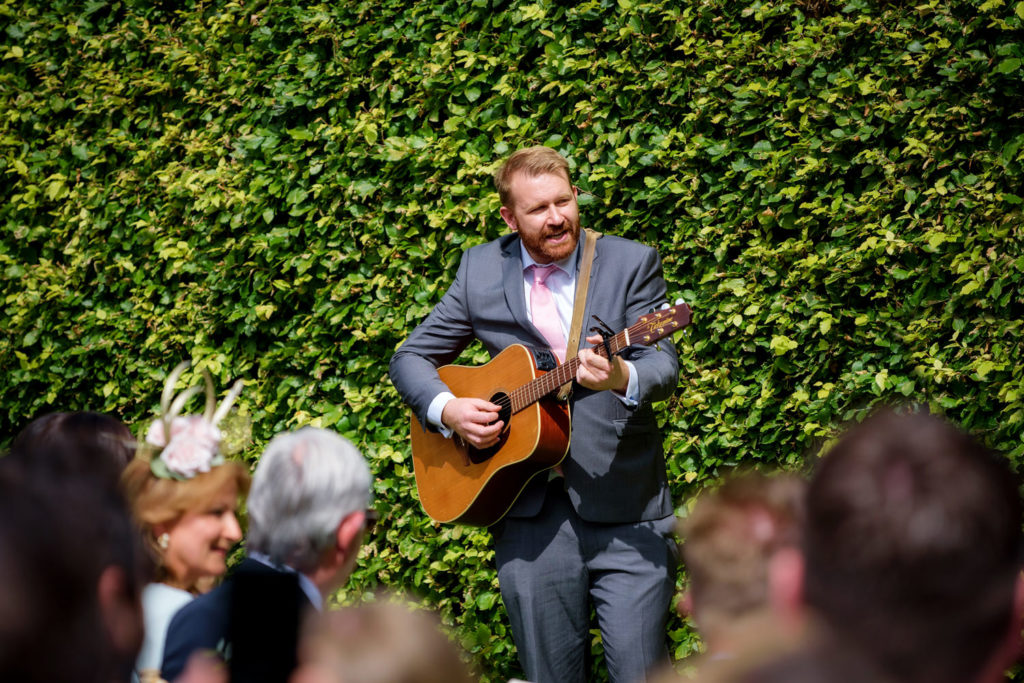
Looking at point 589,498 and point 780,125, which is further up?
point 780,125

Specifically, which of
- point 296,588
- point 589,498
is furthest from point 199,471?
point 589,498

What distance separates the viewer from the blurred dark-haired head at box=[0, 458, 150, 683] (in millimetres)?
1385

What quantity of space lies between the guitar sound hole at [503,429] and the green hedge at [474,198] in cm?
86

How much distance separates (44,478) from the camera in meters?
1.57

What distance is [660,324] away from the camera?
326cm

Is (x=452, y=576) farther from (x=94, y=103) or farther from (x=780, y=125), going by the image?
(x=94, y=103)

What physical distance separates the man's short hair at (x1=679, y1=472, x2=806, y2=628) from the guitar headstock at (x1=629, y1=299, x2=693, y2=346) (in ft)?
3.75

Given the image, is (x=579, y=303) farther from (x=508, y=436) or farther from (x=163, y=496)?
(x=163, y=496)

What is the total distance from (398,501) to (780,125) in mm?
2435

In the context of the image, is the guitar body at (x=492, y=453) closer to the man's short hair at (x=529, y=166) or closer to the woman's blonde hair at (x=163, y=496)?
the man's short hair at (x=529, y=166)

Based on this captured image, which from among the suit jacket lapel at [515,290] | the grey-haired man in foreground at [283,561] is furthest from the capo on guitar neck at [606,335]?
the grey-haired man in foreground at [283,561]

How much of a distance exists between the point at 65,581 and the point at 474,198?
3.45 meters

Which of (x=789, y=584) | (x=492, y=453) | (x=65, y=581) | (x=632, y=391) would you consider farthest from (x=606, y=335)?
(x=65, y=581)

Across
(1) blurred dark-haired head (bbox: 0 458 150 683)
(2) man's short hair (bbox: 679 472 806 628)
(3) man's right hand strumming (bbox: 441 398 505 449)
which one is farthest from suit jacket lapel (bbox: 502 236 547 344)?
(1) blurred dark-haired head (bbox: 0 458 150 683)
